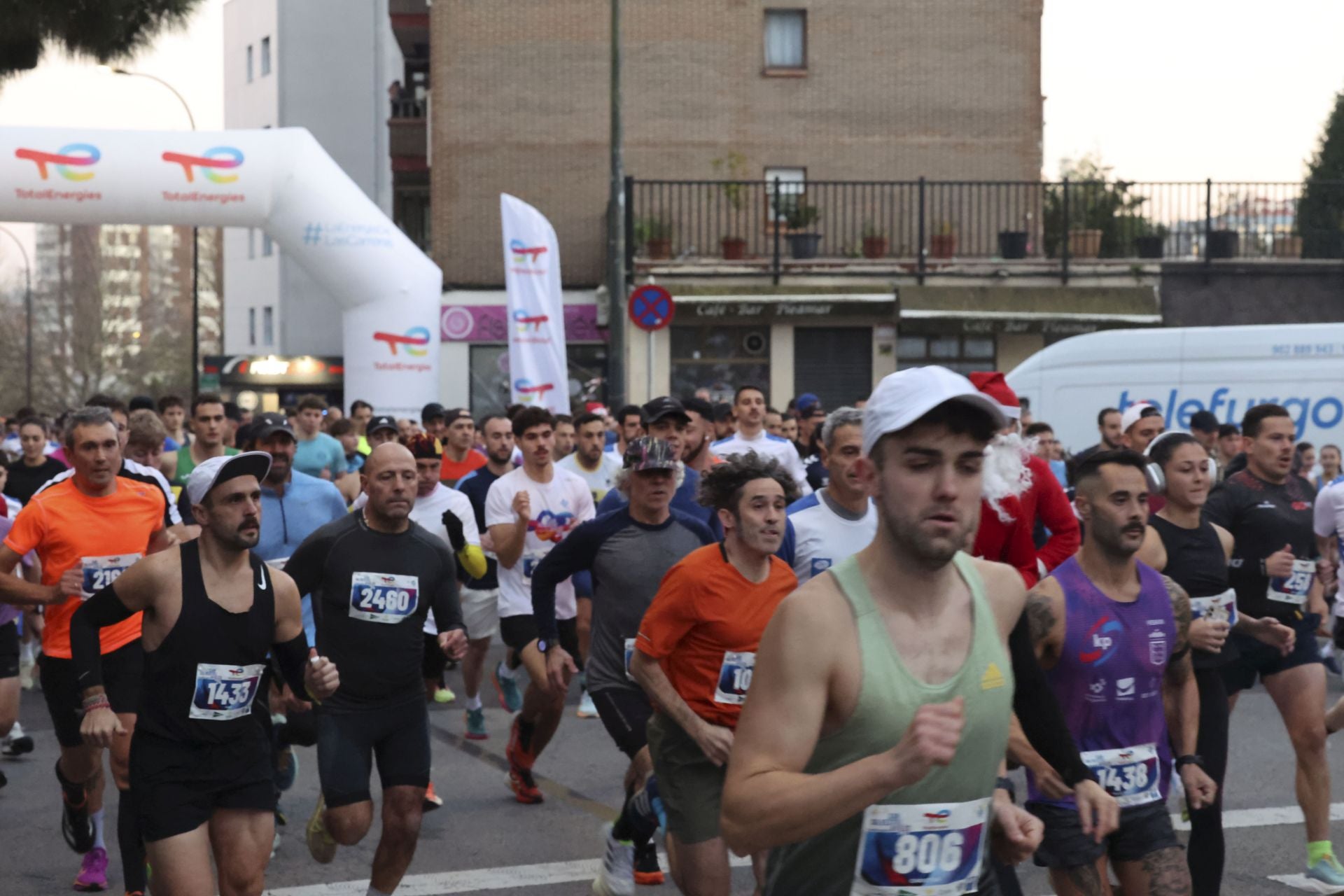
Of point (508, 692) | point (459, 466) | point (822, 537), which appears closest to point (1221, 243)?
point (459, 466)

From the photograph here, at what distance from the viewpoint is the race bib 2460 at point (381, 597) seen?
645 cm

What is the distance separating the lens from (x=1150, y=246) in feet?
96.1

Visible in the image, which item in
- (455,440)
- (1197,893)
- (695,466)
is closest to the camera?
(1197,893)

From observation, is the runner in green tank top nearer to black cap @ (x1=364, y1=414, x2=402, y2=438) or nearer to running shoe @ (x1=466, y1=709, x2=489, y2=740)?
running shoe @ (x1=466, y1=709, x2=489, y2=740)

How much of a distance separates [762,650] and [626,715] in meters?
3.73

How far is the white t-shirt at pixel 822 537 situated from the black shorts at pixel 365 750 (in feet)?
5.28

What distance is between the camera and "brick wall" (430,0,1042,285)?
105ft

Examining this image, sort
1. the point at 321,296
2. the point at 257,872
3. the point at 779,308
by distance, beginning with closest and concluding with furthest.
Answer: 1. the point at 257,872
2. the point at 779,308
3. the point at 321,296

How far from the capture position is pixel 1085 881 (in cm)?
471

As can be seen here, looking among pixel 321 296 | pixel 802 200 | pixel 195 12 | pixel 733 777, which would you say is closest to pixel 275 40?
pixel 321 296

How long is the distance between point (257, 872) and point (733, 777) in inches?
118

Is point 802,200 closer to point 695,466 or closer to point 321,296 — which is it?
point 695,466

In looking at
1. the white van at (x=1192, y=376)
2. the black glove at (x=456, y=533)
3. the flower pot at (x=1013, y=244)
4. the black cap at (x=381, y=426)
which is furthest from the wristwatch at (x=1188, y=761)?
the flower pot at (x=1013, y=244)

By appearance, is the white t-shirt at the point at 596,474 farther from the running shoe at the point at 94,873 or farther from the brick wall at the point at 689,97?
the brick wall at the point at 689,97
